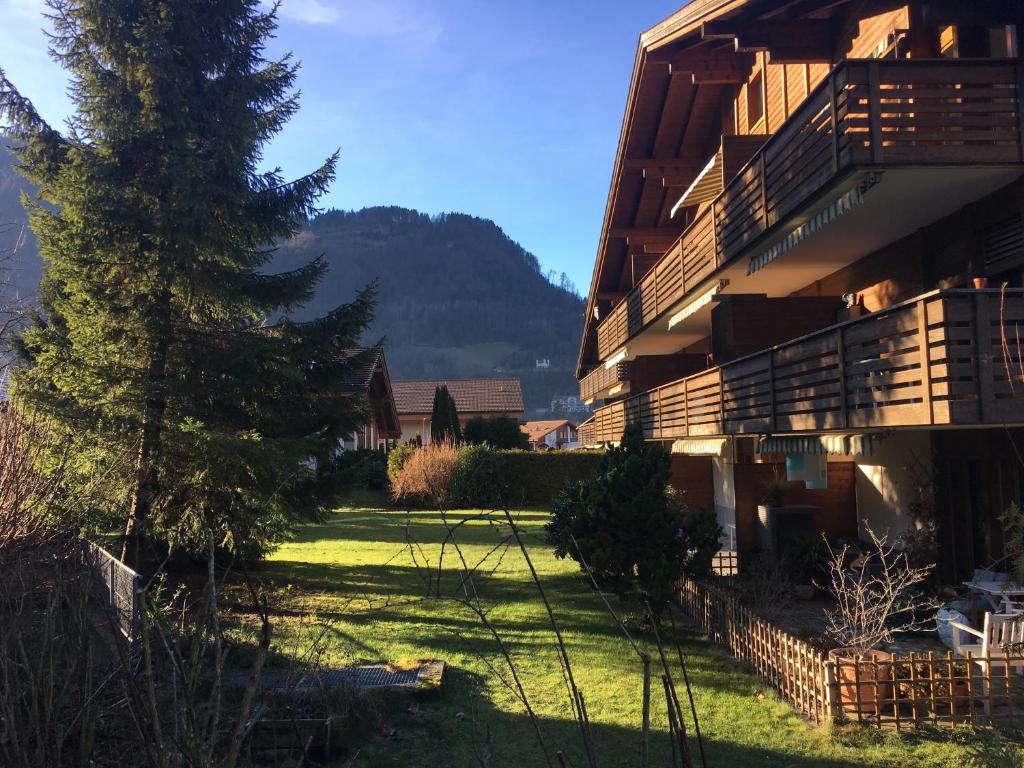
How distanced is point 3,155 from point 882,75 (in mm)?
13946

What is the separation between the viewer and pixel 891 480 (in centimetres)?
1223

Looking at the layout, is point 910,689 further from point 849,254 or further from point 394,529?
point 394,529

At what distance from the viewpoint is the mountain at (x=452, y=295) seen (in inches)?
4857

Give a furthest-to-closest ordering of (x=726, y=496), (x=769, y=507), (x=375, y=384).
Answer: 1. (x=375, y=384)
2. (x=726, y=496)
3. (x=769, y=507)

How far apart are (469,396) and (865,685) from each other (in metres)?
48.9

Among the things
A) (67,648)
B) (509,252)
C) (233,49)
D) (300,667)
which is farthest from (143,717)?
(509,252)

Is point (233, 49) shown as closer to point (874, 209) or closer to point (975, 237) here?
point (874, 209)

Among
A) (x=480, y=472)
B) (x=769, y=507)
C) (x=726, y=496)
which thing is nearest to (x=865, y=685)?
(x=769, y=507)

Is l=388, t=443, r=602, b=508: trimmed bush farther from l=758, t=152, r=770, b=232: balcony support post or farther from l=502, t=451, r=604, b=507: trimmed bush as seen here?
l=758, t=152, r=770, b=232: balcony support post

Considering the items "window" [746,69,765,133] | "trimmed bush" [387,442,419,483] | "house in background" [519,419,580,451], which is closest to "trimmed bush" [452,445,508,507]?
"trimmed bush" [387,442,419,483]

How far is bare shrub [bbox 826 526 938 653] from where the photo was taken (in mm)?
7391

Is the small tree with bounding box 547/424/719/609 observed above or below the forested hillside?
below

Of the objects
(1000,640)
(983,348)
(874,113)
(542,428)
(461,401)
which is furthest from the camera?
(542,428)

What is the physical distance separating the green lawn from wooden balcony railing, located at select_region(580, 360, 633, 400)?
8.78m
